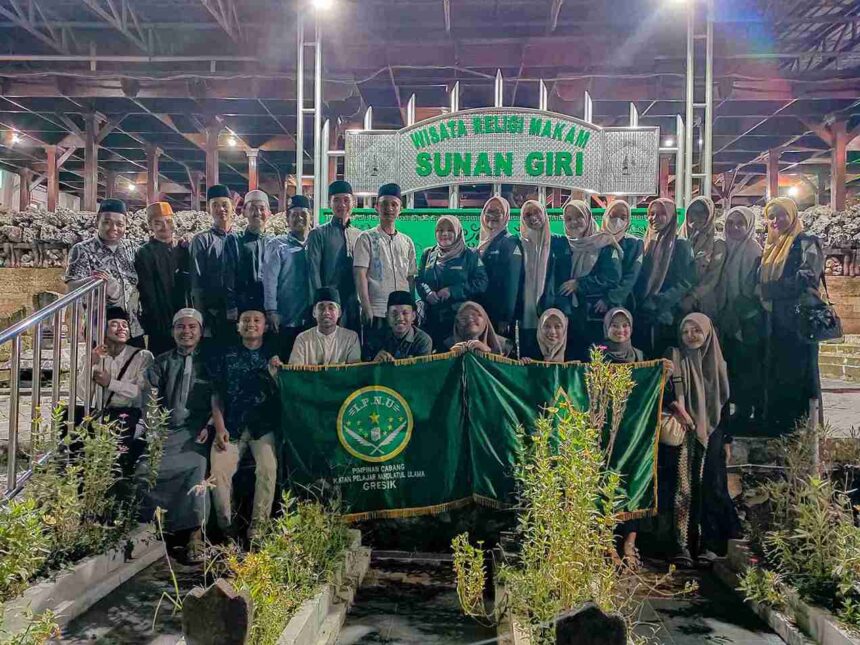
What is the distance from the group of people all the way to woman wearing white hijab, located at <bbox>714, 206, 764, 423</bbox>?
0.5 inches

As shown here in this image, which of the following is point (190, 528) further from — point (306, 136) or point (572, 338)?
point (306, 136)

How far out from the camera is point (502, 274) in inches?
211

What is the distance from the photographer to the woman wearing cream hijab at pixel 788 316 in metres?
5.14

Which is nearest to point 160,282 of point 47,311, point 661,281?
point 47,311

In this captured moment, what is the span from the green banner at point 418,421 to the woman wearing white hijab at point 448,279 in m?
0.55

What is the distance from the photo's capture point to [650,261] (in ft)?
17.4

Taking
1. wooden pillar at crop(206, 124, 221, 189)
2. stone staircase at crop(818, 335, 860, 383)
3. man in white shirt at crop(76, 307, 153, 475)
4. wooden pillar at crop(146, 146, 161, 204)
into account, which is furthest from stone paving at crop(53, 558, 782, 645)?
wooden pillar at crop(146, 146, 161, 204)

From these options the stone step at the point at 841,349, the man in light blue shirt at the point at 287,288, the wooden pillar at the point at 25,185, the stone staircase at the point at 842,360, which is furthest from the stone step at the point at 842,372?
the wooden pillar at the point at 25,185

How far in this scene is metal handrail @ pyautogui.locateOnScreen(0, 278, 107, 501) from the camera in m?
4.03

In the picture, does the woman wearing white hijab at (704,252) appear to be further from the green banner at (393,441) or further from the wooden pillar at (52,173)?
the wooden pillar at (52,173)

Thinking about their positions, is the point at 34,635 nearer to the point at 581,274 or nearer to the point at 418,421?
the point at 418,421

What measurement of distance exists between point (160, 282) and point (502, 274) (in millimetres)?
2888

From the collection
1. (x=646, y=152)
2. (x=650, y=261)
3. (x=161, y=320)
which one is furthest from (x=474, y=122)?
(x=161, y=320)

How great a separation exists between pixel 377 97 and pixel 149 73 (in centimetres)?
502
